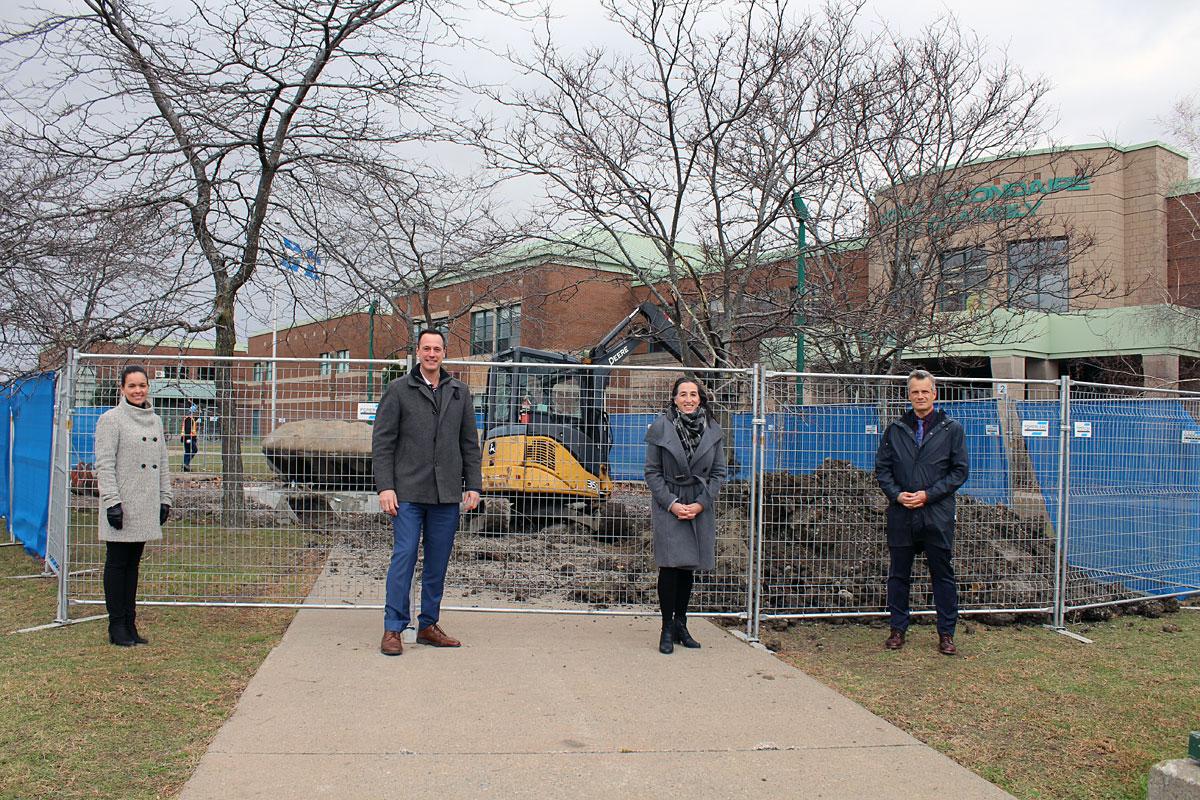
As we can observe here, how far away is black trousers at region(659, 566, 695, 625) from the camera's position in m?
6.11

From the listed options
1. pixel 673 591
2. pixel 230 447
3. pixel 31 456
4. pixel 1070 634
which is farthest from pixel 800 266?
pixel 31 456

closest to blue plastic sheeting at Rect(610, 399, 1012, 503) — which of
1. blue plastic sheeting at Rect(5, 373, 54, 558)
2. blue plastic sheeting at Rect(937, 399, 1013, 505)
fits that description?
blue plastic sheeting at Rect(937, 399, 1013, 505)

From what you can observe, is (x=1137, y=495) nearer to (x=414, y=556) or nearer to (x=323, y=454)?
(x=414, y=556)

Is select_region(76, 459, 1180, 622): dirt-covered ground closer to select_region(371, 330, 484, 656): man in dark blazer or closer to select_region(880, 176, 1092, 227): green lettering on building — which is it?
select_region(371, 330, 484, 656): man in dark blazer

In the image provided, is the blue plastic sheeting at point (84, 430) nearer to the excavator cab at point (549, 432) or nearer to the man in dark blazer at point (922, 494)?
the excavator cab at point (549, 432)

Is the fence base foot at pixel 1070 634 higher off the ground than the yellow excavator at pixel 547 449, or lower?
lower

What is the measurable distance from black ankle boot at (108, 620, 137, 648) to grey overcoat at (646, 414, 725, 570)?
3.55m

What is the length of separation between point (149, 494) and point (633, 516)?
11.6 ft

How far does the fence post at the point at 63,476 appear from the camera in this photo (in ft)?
21.1

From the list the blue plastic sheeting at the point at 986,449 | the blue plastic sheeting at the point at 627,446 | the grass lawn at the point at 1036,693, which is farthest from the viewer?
the blue plastic sheeting at the point at 986,449

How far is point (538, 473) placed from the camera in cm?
798

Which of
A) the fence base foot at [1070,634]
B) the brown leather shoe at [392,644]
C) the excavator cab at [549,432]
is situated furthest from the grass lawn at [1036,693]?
the brown leather shoe at [392,644]

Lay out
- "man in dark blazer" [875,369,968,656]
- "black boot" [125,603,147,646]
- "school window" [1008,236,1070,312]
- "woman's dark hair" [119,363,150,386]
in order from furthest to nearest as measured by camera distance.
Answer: "school window" [1008,236,1070,312] < "man in dark blazer" [875,369,968,656] < "woman's dark hair" [119,363,150,386] < "black boot" [125,603,147,646]

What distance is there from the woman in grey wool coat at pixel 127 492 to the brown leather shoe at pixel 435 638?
1.84 m
